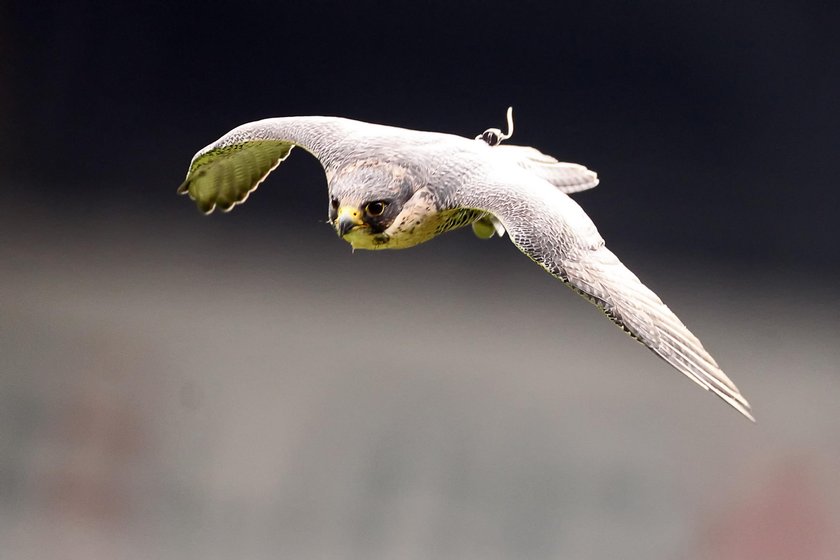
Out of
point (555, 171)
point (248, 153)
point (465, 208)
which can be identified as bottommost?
point (465, 208)

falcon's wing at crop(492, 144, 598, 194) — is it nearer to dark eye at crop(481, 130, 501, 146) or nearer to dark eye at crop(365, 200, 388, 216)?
dark eye at crop(481, 130, 501, 146)

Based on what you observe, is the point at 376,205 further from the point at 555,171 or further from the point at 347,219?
the point at 555,171

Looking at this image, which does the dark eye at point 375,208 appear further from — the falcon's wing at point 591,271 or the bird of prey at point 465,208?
the falcon's wing at point 591,271

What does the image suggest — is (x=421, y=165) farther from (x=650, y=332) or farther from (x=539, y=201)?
(x=650, y=332)

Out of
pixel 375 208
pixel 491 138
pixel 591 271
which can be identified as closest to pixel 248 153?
pixel 491 138

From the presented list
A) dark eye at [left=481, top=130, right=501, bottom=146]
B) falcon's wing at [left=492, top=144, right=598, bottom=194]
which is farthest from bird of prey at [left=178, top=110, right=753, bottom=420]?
falcon's wing at [left=492, top=144, right=598, bottom=194]

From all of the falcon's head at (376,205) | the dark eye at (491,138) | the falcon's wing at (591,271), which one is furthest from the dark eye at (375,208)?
the dark eye at (491,138)

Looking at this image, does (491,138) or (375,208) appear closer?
(375,208)
